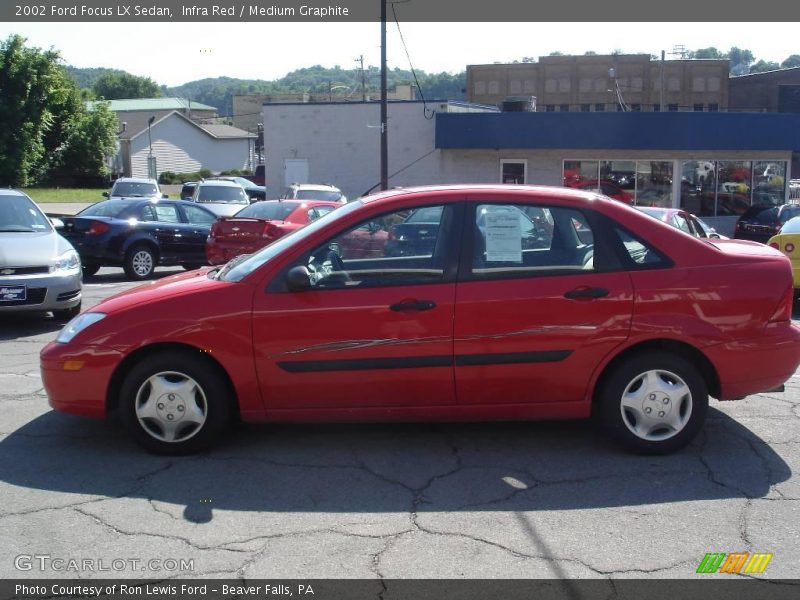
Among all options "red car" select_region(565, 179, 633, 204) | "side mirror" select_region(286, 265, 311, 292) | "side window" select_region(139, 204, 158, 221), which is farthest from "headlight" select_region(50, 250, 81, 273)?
"red car" select_region(565, 179, 633, 204)

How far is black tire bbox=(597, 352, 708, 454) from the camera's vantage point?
5.36 m

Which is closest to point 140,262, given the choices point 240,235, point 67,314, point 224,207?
point 240,235

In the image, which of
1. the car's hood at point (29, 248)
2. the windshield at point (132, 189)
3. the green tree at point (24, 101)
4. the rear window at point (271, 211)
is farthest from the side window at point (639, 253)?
the green tree at point (24, 101)

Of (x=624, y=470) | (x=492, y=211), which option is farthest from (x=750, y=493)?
(x=492, y=211)

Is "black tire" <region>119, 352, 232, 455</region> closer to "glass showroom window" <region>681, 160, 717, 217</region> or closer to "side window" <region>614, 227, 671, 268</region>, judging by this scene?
"side window" <region>614, 227, 671, 268</region>

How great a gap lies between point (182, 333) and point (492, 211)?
2.04 metres

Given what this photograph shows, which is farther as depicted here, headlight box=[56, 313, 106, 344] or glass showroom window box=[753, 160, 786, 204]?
glass showroom window box=[753, 160, 786, 204]

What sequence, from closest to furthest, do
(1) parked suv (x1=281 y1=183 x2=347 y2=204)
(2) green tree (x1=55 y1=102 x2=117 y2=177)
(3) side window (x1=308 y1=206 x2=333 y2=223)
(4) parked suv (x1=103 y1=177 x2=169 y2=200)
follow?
1. (3) side window (x1=308 y1=206 x2=333 y2=223)
2. (1) parked suv (x1=281 y1=183 x2=347 y2=204)
3. (4) parked suv (x1=103 y1=177 x2=169 y2=200)
4. (2) green tree (x1=55 y1=102 x2=117 y2=177)

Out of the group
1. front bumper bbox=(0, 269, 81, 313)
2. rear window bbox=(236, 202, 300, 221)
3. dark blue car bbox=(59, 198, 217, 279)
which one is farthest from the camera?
dark blue car bbox=(59, 198, 217, 279)

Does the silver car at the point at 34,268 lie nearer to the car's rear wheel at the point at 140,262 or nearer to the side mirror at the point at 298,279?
the car's rear wheel at the point at 140,262

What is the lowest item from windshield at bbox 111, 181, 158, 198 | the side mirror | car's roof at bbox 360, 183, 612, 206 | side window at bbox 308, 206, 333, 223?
Result: windshield at bbox 111, 181, 158, 198

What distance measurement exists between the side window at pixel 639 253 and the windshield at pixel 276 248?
166 cm

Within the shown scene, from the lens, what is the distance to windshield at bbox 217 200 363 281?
5.48 m

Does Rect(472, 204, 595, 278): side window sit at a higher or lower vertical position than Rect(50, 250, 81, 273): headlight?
higher
